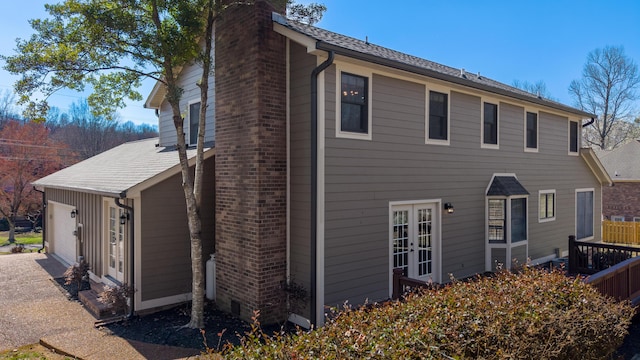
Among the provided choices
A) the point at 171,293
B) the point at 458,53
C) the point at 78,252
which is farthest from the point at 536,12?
the point at 78,252

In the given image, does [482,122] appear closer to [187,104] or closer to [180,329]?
[187,104]

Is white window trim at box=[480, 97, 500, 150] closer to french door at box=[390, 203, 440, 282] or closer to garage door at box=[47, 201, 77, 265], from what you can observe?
french door at box=[390, 203, 440, 282]

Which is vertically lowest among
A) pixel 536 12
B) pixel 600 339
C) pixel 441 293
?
pixel 600 339

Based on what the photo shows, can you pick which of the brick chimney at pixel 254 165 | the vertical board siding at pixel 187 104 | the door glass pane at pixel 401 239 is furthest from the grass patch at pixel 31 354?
the door glass pane at pixel 401 239

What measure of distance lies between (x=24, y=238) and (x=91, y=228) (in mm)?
18660

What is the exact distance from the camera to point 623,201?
22.3 metres

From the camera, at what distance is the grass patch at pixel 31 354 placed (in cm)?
Answer: 605

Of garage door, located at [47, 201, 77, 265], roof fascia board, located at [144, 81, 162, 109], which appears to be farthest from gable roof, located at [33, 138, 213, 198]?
roof fascia board, located at [144, 81, 162, 109]

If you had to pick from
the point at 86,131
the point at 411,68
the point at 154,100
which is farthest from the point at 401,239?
the point at 86,131

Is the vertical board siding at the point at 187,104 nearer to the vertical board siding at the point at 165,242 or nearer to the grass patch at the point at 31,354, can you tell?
the vertical board siding at the point at 165,242

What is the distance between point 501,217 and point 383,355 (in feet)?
30.0

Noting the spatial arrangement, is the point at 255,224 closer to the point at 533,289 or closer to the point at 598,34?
the point at 533,289

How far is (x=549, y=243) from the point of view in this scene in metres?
12.9

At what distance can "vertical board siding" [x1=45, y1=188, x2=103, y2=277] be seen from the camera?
33.2 ft
